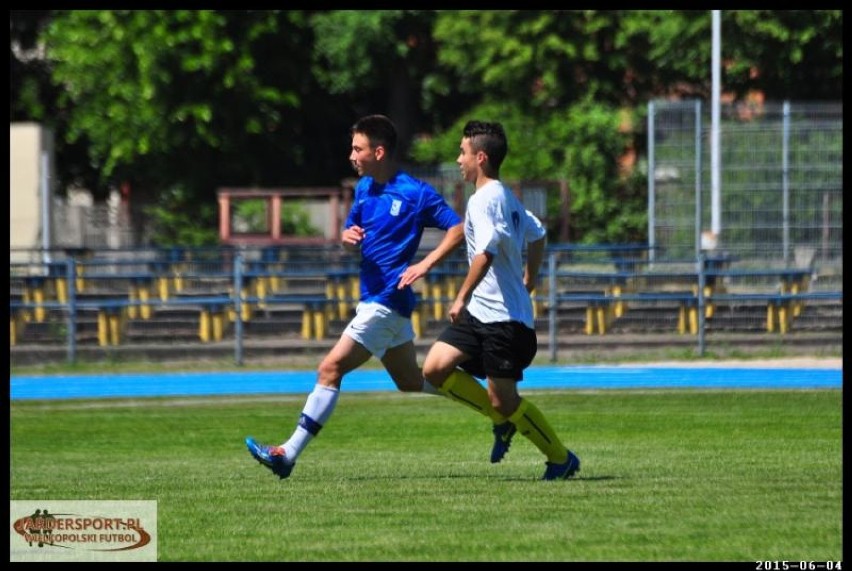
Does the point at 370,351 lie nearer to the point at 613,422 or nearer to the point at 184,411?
the point at 613,422

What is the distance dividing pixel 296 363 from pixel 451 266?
11.6ft

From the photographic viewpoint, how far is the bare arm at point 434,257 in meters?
10.9

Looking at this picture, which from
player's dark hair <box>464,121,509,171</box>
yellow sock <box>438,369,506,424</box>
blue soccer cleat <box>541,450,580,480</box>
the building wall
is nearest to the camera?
player's dark hair <box>464,121,509,171</box>

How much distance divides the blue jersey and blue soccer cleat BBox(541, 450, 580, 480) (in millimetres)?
1182

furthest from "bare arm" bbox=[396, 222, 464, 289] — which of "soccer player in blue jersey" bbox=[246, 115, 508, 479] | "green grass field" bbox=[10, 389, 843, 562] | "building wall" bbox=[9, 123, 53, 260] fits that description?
"building wall" bbox=[9, 123, 53, 260]

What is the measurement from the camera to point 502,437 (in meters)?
11.4

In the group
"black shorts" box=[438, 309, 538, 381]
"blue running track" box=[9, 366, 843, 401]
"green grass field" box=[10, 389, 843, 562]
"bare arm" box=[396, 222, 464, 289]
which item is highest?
"bare arm" box=[396, 222, 464, 289]

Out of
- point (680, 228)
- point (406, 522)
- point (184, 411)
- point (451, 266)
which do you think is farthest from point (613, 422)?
point (680, 228)

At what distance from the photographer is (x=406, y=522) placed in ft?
30.0

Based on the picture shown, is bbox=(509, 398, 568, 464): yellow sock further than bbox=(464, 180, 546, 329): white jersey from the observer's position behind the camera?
Yes

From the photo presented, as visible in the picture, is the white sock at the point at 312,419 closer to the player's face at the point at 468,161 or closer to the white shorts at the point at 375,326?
the white shorts at the point at 375,326

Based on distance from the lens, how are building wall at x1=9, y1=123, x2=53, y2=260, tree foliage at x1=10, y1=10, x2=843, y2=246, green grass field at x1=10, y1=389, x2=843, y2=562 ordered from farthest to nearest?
tree foliage at x1=10, y1=10, x2=843, y2=246 → building wall at x1=9, y1=123, x2=53, y2=260 → green grass field at x1=10, y1=389, x2=843, y2=562

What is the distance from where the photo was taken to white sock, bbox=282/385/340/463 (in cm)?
1102

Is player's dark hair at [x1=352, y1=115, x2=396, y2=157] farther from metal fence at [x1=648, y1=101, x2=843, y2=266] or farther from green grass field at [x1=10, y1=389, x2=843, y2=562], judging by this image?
metal fence at [x1=648, y1=101, x2=843, y2=266]
